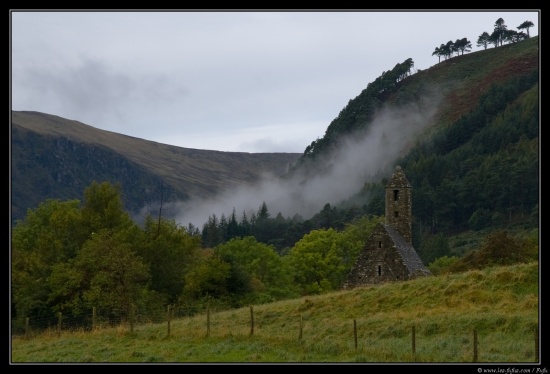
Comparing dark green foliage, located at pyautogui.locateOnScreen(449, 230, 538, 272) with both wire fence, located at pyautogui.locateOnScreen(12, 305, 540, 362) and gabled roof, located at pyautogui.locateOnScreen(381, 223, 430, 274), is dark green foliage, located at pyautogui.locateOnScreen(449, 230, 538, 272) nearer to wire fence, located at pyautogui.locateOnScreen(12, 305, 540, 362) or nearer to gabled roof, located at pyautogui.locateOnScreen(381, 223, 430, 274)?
gabled roof, located at pyautogui.locateOnScreen(381, 223, 430, 274)

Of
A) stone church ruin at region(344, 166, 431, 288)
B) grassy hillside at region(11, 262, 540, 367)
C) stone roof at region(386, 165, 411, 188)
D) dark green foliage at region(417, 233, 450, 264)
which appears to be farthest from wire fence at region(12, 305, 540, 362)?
dark green foliage at region(417, 233, 450, 264)

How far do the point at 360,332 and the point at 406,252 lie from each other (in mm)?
25053

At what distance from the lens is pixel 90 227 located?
55125 mm

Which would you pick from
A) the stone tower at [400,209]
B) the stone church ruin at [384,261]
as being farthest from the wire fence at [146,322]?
the stone tower at [400,209]

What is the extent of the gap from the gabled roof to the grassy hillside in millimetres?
12984

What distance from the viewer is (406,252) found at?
5341 cm

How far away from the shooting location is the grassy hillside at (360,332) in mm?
23344

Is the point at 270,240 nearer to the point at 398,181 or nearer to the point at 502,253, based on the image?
the point at 398,181

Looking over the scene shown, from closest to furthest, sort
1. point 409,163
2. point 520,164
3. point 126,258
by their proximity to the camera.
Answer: point 126,258 < point 520,164 < point 409,163

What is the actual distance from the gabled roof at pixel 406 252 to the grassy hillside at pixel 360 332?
12984mm

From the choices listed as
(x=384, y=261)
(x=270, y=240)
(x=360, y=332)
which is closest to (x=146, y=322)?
(x=360, y=332)

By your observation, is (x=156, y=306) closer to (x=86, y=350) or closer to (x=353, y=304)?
(x=353, y=304)

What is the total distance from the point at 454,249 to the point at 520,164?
1125 inches
